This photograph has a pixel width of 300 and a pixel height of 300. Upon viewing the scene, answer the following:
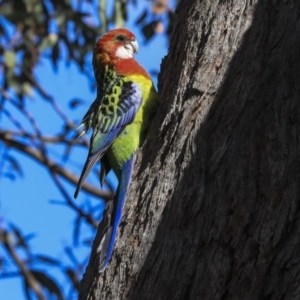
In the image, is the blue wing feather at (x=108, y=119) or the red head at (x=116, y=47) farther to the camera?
the red head at (x=116, y=47)

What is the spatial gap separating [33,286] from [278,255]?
3.82m

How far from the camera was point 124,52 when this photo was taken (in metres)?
4.34

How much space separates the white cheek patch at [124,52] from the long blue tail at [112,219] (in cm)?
103

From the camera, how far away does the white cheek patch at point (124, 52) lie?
4.31 meters

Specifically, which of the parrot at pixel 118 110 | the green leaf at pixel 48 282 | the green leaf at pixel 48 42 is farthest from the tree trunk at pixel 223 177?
the green leaf at pixel 48 42

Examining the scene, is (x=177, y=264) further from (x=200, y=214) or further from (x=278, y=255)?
(x=278, y=255)

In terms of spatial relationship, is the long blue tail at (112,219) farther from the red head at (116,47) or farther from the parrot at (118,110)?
the red head at (116,47)

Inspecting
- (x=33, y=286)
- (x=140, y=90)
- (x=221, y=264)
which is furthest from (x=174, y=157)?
(x=33, y=286)

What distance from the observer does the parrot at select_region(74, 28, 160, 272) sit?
359 cm

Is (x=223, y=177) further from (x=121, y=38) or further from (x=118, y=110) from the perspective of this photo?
(x=121, y=38)

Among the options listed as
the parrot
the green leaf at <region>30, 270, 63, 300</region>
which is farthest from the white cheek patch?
the green leaf at <region>30, 270, 63, 300</region>

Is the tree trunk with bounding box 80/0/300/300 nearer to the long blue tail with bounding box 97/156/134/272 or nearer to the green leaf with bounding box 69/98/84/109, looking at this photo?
the long blue tail with bounding box 97/156/134/272

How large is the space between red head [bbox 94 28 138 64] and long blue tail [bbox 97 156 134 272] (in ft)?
3.43

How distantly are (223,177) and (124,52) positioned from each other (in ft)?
5.45
